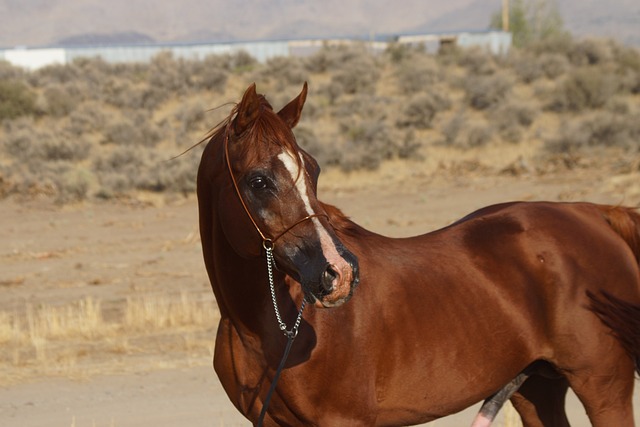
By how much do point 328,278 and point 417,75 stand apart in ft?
94.2

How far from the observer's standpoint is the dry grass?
28.5 ft

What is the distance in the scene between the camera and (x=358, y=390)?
13.3ft

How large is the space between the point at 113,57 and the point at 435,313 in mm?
46652

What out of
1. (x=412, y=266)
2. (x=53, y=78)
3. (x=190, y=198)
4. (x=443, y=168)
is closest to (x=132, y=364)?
(x=412, y=266)

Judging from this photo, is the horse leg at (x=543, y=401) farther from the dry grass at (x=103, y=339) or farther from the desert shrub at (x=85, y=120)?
the desert shrub at (x=85, y=120)

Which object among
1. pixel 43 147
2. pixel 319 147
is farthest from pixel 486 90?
pixel 43 147

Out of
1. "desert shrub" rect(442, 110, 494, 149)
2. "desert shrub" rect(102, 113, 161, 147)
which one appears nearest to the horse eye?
"desert shrub" rect(442, 110, 494, 149)

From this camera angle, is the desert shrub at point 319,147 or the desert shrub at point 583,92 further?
the desert shrub at point 583,92

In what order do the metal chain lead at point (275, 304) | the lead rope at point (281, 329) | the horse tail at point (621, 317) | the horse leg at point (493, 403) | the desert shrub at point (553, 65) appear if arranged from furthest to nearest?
the desert shrub at point (553, 65), the horse leg at point (493, 403), the horse tail at point (621, 317), the lead rope at point (281, 329), the metal chain lead at point (275, 304)

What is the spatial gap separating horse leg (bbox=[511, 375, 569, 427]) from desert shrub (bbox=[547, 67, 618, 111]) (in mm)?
23443

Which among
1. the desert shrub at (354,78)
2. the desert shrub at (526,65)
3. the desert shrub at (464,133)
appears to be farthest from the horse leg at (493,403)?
the desert shrub at (526,65)

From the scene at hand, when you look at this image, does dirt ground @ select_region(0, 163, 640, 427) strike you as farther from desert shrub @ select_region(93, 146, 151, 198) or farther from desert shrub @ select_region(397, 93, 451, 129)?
desert shrub @ select_region(397, 93, 451, 129)

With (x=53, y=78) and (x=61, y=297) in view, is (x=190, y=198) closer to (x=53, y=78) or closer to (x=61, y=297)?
(x=61, y=297)

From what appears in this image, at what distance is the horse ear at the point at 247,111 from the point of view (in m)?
3.79
